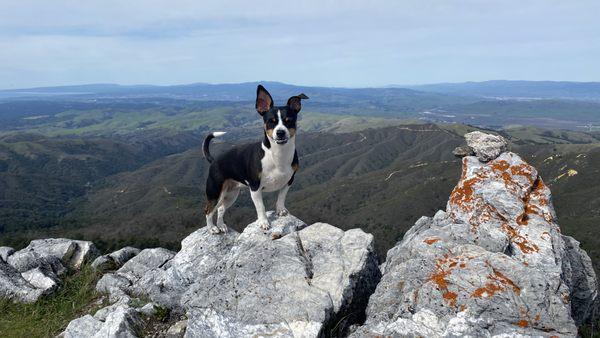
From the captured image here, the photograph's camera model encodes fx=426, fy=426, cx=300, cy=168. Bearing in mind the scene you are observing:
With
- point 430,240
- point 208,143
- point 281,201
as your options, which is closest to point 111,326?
point 281,201

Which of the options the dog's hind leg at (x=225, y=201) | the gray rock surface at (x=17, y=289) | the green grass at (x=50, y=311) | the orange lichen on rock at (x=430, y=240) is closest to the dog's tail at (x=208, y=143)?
the dog's hind leg at (x=225, y=201)

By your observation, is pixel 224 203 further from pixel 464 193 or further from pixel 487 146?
pixel 487 146

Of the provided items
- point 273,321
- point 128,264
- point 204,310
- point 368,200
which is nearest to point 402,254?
point 273,321

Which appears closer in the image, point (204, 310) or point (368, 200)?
point (204, 310)

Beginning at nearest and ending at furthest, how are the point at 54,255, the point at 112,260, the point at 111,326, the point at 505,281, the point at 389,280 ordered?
the point at 505,281 < the point at 111,326 < the point at 389,280 < the point at 54,255 < the point at 112,260

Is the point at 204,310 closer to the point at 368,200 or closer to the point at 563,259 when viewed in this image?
the point at 563,259

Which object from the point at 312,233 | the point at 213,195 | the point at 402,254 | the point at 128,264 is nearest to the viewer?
the point at 402,254

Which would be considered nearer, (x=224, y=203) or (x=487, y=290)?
(x=487, y=290)

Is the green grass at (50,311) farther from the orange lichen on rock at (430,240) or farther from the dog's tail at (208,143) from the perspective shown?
the orange lichen on rock at (430,240)
